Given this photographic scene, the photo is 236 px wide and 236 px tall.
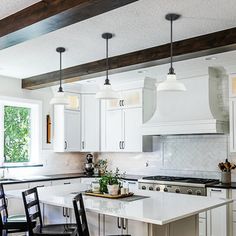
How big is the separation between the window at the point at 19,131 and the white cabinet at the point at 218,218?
10.6 ft

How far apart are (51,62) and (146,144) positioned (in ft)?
7.49

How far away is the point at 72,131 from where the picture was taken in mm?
6547

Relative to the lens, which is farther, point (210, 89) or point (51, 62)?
point (210, 89)

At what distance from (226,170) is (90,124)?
2.78 metres

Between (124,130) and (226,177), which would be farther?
(124,130)

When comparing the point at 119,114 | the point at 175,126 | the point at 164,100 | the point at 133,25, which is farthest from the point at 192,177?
the point at 133,25

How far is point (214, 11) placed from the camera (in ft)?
10.0

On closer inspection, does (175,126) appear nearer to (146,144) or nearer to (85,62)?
(146,144)

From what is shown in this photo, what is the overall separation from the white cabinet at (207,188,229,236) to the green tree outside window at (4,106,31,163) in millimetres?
3340

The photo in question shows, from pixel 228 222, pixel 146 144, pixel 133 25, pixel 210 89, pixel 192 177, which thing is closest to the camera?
pixel 133 25

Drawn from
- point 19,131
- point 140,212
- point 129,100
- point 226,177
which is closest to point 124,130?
point 129,100

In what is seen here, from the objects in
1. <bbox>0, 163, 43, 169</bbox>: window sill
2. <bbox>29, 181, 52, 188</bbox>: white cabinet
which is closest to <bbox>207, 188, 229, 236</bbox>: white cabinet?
<bbox>29, 181, 52, 188</bbox>: white cabinet

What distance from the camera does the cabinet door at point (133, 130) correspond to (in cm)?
605

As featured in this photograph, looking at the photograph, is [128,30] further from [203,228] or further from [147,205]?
[203,228]
